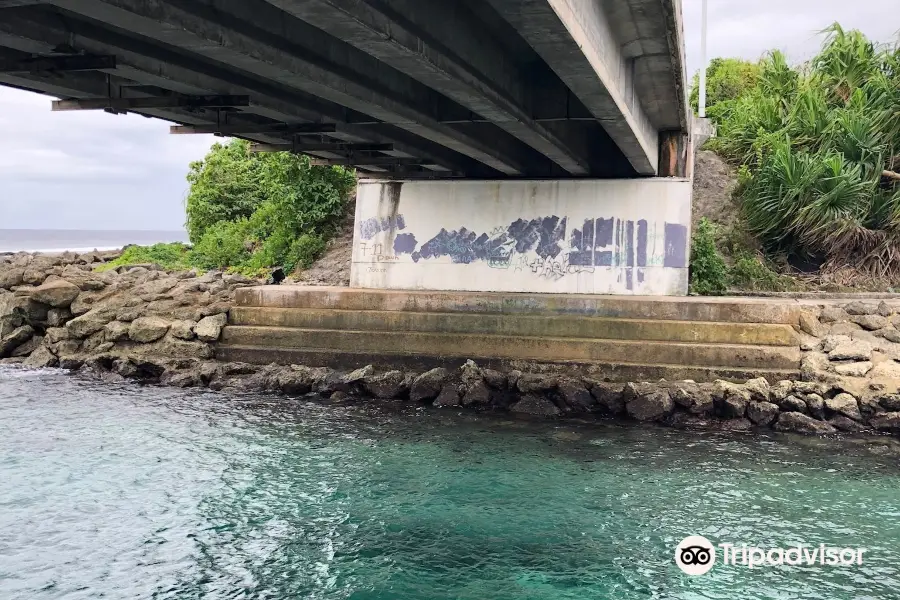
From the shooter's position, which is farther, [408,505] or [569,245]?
[569,245]

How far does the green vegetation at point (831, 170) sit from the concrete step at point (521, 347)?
6806 mm

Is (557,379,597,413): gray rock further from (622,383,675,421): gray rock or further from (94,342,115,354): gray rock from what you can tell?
(94,342,115,354): gray rock

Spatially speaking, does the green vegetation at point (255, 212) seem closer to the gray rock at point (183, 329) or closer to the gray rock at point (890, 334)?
the gray rock at point (183, 329)

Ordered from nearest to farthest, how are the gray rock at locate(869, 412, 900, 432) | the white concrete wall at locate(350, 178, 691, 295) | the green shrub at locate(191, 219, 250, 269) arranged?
the gray rock at locate(869, 412, 900, 432) < the white concrete wall at locate(350, 178, 691, 295) < the green shrub at locate(191, 219, 250, 269)

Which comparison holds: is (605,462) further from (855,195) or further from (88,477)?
(855,195)

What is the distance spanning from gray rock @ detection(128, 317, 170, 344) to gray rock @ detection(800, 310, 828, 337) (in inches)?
582

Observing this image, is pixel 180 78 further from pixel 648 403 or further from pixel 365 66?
pixel 648 403

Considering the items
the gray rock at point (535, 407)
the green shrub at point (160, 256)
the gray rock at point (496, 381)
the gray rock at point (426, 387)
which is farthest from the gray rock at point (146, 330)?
the green shrub at point (160, 256)

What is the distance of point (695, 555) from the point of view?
9047 millimetres

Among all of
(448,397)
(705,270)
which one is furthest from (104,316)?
(705,270)

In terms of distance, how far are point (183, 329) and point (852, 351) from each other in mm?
15126

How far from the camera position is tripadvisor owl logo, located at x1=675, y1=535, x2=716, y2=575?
345 inches

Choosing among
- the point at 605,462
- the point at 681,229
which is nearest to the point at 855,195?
the point at 681,229

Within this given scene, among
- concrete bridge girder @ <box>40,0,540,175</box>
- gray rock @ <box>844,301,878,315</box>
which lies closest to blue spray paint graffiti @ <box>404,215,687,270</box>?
gray rock @ <box>844,301,878,315</box>
